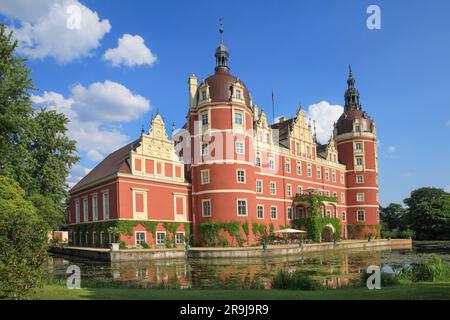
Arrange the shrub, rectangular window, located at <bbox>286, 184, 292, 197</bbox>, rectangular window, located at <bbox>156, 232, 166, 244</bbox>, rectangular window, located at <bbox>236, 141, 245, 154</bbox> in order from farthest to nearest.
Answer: rectangular window, located at <bbox>286, 184, 292, 197</bbox>, rectangular window, located at <bbox>236, 141, 245, 154</bbox>, rectangular window, located at <bbox>156, 232, 166, 244</bbox>, the shrub

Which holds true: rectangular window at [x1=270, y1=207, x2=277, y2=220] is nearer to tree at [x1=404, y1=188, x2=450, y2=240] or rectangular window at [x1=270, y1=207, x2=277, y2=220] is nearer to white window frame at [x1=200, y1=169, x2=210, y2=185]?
white window frame at [x1=200, y1=169, x2=210, y2=185]

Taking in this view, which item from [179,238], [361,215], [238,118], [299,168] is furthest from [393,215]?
[179,238]

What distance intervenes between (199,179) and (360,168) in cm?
2700

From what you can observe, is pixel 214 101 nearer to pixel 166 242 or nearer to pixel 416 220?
pixel 166 242

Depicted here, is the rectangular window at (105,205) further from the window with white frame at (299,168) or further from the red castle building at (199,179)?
the window with white frame at (299,168)

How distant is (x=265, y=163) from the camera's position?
4222cm

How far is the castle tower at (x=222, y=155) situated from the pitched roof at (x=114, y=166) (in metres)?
6.43

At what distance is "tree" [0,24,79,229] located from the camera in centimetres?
2144

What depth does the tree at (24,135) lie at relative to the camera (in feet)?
70.3

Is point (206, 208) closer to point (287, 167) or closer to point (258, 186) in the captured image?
point (258, 186)

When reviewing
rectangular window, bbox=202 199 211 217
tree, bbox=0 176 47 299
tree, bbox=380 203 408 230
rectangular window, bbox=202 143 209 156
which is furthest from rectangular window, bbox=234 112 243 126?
tree, bbox=380 203 408 230

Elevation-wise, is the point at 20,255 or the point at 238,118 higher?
the point at 238,118

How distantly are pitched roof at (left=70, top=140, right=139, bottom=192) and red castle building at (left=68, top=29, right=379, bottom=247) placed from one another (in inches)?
5.0

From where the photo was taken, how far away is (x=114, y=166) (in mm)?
36188
